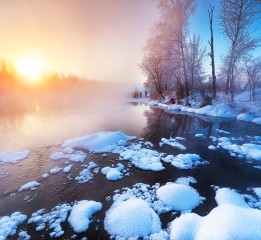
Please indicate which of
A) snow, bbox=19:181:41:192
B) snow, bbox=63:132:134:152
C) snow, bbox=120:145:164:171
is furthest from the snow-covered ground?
snow, bbox=19:181:41:192

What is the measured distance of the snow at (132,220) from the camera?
279 centimetres

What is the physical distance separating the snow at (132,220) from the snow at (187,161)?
226 cm

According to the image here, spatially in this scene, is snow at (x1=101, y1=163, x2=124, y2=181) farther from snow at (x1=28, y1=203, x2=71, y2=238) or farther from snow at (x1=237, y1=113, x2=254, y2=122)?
snow at (x1=237, y1=113, x2=254, y2=122)

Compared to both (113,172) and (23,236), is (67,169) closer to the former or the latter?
(113,172)

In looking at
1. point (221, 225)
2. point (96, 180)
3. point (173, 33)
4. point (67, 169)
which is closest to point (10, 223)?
point (96, 180)

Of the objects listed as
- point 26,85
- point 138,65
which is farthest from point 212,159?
point 26,85

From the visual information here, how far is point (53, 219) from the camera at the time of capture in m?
3.12

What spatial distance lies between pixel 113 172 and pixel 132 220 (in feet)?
6.22

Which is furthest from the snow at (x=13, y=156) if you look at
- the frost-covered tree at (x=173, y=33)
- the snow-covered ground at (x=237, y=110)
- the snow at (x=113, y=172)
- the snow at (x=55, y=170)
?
the frost-covered tree at (x=173, y=33)

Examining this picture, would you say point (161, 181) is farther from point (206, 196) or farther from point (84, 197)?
point (84, 197)

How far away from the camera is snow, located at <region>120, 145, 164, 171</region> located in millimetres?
5188

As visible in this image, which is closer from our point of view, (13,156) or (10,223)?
(10,223)

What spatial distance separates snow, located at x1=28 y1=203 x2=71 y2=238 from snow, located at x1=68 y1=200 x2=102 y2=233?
16cm

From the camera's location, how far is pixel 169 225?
2.94 meters
